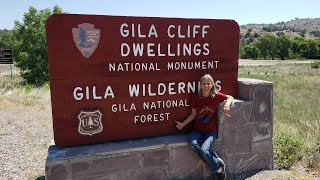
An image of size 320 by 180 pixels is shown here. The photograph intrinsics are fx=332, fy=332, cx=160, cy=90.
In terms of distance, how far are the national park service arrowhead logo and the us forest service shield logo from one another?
698mm

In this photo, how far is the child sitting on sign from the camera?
4.20 meters

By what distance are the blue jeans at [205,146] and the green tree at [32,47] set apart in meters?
16.8

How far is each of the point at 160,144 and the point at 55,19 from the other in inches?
76.6

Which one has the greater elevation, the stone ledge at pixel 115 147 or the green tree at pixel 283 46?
the green tree at pixel 283 46

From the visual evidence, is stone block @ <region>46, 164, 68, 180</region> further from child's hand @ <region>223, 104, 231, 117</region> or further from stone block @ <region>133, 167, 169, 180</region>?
child's hand @ <region>223, 104, 231, 117</region>

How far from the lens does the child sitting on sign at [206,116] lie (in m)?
4.20

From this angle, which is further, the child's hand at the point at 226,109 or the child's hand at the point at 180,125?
the child's hand at the point at 180,125

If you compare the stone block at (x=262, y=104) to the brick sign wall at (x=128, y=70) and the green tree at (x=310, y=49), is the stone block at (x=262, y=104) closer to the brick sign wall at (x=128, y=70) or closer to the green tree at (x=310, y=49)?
the brick sign wall at (x=128, y=70)

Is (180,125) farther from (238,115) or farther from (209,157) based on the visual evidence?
(238,115)

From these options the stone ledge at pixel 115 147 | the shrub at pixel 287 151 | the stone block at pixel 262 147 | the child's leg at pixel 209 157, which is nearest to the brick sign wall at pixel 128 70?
the stone ledge at pixel 115 147

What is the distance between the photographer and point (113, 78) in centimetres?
410

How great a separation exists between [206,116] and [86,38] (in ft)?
6.03

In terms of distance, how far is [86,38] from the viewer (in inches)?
155

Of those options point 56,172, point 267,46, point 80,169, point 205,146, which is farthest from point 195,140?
point 267,46
